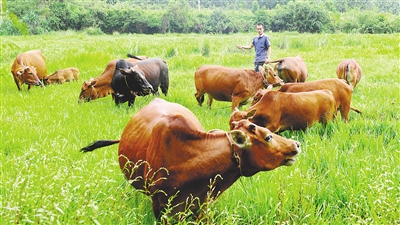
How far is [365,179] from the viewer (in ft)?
12.8

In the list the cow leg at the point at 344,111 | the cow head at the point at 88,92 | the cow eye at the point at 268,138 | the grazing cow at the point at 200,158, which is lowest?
the cow head at the point at 88,92

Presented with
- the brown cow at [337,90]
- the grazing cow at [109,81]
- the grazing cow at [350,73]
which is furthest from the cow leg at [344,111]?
the grazing cow at [109,81]

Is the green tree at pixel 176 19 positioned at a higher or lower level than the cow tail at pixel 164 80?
lower

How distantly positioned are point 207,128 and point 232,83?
6.22ft

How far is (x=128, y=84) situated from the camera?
8.70 m

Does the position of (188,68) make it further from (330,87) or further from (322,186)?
(322,186)

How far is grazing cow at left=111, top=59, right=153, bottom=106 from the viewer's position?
862 centimetres

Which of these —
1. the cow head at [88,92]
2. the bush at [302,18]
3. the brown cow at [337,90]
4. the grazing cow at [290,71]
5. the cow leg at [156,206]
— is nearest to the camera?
the cow leg at [156,206]

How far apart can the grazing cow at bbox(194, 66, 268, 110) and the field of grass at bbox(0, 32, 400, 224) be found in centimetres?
44

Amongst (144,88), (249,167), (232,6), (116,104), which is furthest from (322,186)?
(232,6)

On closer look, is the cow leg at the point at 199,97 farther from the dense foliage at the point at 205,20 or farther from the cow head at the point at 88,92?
the dense foliage at the point at 205,20

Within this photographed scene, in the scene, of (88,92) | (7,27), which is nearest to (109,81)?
(88,92)

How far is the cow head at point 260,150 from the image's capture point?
9.65 ft

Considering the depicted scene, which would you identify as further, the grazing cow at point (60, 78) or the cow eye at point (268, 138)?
the grazing cow at point (60, 78)
